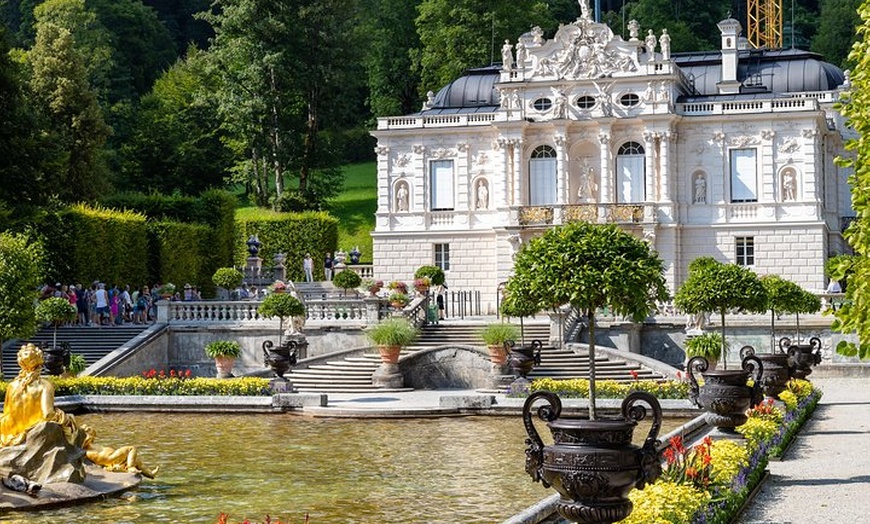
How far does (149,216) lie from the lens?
166 ft

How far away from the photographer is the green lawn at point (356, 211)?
213 ft

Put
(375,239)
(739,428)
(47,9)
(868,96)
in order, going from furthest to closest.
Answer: (47,9)
(375,239)
(739,428)
(868,96)

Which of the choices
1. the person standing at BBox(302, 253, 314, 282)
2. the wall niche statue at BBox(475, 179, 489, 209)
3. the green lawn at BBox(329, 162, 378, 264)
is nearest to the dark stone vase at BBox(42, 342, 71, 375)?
the person standing at BBox(302, 253, 314, 282)

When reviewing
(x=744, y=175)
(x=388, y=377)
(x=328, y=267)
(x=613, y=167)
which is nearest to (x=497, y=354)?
(x=388, y=377)

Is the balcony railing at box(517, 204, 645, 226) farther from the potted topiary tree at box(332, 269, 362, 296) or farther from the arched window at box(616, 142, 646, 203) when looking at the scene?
the potted topiary tree at box(332, 269, 362, 296)

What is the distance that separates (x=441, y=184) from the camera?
1884 inches

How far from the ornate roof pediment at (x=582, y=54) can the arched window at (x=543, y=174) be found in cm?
267

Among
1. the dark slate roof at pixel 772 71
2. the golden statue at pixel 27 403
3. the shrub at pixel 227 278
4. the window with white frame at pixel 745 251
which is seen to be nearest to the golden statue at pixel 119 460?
the golden statue at pixel 27 403

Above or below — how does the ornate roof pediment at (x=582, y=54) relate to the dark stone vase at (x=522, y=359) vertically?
above

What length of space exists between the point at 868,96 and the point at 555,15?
211 ft

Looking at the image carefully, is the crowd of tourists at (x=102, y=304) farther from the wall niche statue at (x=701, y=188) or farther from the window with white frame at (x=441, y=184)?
the wall niche statue at (x=701, y=188)

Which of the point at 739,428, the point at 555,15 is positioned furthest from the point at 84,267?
the point at 555,15

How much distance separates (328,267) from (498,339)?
2141cm

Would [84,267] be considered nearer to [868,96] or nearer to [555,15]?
[868,96]
